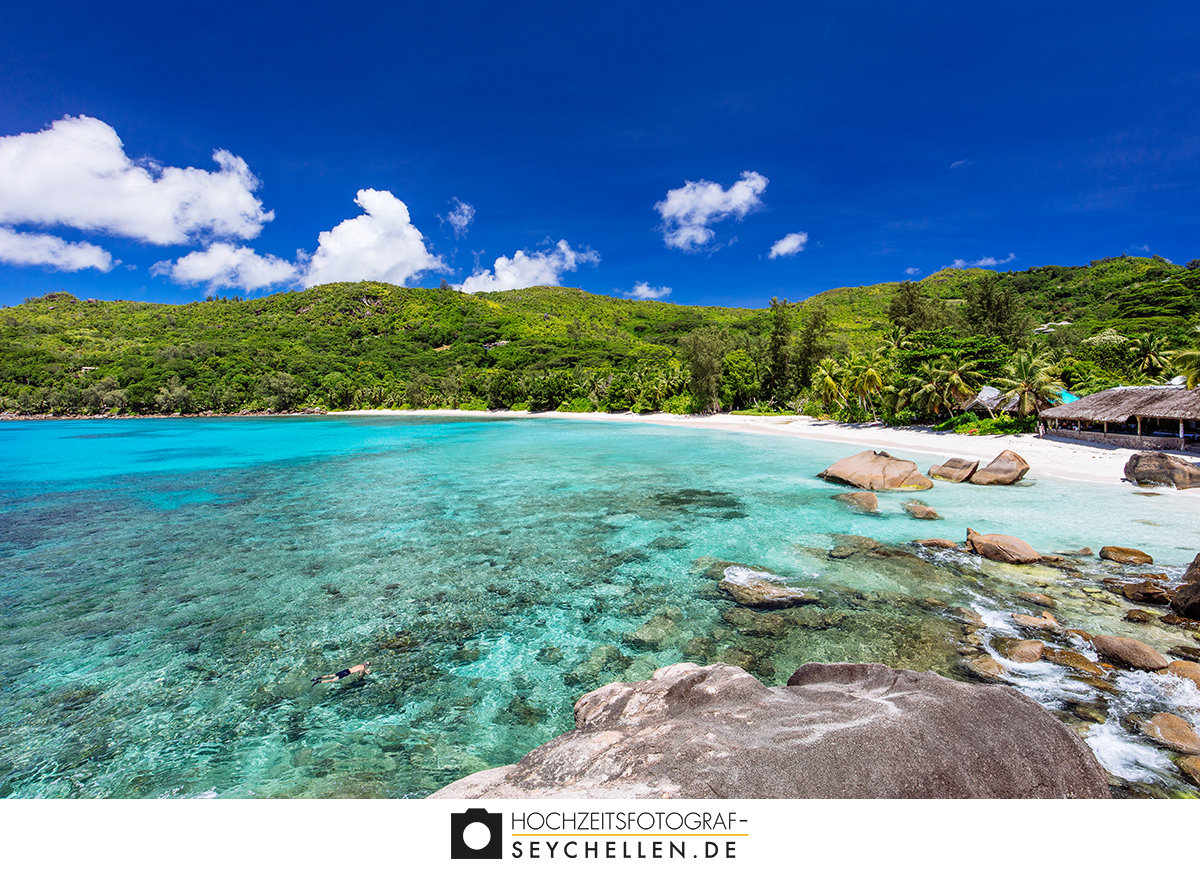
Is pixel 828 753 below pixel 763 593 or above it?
above

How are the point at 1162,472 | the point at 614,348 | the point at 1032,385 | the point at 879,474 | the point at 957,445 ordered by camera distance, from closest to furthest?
the point at 1162,472
the point at 879,474
the point at 957,445
the point at 1032,385
the point at 614,348

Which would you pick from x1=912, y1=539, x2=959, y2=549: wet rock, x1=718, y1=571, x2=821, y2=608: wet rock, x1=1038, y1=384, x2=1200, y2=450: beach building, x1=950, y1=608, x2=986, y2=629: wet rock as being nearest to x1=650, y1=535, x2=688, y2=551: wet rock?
x1=718, y1=571, x2=821, y2=608: wet rock

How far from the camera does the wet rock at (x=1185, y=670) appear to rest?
6.29 metres

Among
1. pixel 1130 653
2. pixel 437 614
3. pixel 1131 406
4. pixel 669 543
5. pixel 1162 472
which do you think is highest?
pixel 1131 406

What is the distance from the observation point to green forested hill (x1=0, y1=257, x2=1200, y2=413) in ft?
175

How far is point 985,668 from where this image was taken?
22.3ft

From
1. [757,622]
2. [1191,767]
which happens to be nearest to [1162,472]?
[1191,767]

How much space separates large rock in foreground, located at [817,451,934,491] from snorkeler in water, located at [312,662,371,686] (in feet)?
60.6

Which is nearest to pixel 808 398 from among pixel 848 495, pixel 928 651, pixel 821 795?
pixel 848 495

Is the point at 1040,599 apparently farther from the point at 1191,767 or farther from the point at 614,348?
the point at 614,348

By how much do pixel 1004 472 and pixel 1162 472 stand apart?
4.88 metres

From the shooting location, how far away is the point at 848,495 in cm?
1747

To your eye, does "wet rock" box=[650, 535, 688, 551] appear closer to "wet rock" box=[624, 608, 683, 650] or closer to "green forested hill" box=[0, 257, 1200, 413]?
"wet rock" box=[624, 608, 683, 650]
